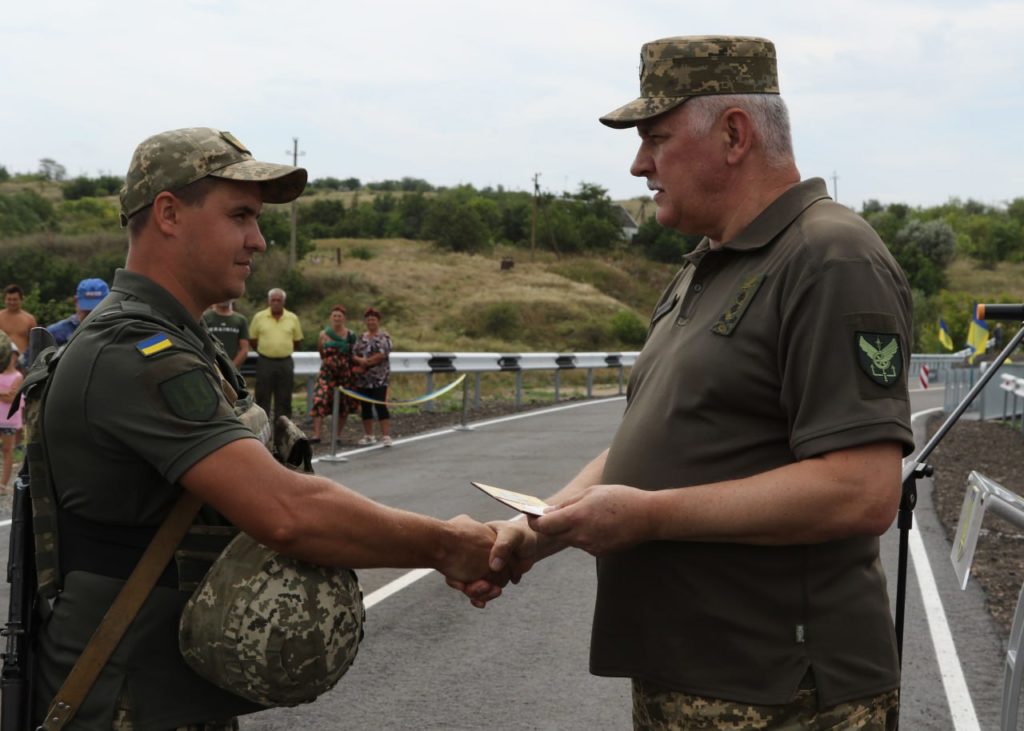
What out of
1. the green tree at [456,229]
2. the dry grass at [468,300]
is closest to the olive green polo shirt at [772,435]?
the dry grass at [468,300]

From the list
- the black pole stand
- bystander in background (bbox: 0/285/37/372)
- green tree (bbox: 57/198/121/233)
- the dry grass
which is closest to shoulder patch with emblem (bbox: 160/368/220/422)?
the black pole stand

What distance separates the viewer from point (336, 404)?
15852mm

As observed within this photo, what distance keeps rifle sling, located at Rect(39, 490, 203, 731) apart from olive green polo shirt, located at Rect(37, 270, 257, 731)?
24mm

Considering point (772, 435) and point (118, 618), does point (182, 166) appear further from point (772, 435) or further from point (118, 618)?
point (772, 435)

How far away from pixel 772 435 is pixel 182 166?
1.49 metres

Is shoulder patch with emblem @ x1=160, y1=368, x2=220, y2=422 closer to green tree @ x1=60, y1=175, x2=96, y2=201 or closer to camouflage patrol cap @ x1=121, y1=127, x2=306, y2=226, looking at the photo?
camouflage patrol cap @ x1=121, y1=127, x2=306, y2=226

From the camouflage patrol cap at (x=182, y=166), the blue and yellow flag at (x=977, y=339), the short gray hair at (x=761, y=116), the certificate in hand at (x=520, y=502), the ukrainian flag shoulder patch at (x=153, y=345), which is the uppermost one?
the short gray hair at (x=761, y=116)

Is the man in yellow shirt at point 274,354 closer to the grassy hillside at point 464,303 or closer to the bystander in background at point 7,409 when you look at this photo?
the bystander in background at point 7,409

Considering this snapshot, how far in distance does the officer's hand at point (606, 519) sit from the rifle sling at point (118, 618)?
2.78ft

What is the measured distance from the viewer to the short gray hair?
285 centimetres

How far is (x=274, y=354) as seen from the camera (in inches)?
670

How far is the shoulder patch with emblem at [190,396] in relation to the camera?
2611 millimetres

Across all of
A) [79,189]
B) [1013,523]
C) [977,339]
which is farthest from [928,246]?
[1013,523]

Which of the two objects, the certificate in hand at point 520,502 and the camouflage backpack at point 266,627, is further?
the certificate in hand at point 520,502
